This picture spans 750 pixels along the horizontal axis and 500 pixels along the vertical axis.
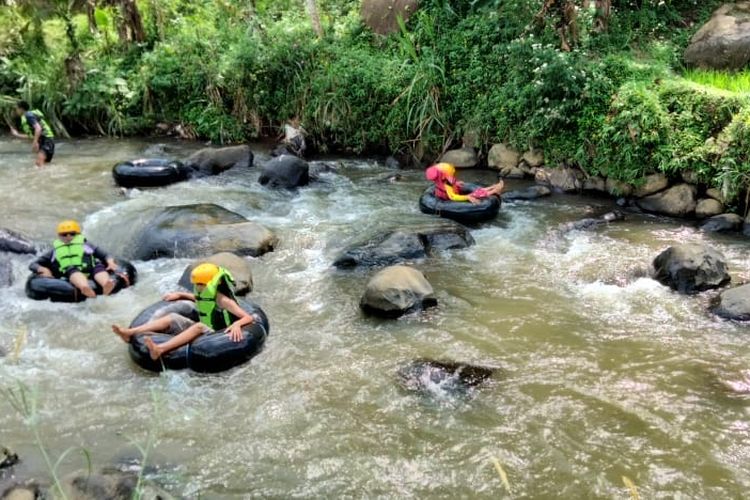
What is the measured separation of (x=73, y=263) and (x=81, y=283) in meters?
0.35

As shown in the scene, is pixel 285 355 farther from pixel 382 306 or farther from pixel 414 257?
pixel 414 257

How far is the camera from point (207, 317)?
6496 millimetres

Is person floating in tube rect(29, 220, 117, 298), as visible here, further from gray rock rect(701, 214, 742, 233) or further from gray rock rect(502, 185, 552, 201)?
gray rock rect(701, 214, 742, 233)

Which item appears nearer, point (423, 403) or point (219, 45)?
point (423, 403)

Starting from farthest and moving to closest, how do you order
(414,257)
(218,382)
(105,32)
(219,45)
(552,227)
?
(105,32), (219,45), (552,227), (414,257), (218,382)

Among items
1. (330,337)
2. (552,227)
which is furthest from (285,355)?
(552,227)

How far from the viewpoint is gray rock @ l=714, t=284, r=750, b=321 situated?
6836 millimetres

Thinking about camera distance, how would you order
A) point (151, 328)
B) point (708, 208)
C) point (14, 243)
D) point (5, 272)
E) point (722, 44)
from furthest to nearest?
point (722, 44) < point (708, 208) < point (14, 243) < point (5, 272) < point (151, 328)

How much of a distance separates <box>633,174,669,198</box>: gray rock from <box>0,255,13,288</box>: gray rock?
8593mm

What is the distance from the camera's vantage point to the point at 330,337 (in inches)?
271

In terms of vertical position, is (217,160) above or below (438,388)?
above

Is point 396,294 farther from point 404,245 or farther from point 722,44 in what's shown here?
point 722,44

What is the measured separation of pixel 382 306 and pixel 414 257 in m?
1.66

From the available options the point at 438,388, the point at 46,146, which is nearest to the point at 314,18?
the point at 46,146
